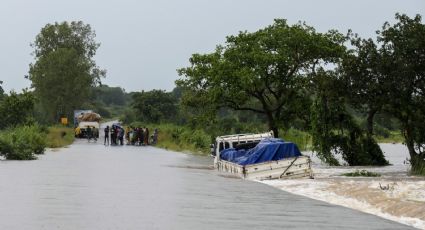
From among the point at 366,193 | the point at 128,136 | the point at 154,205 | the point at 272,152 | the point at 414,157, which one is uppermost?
the point at 128,136

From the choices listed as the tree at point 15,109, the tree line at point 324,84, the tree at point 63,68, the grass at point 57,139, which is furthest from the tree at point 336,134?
the tree at point 63,68

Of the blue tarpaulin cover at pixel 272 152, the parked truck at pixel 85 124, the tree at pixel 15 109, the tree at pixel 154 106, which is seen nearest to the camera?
the blue tarpaulin cover at pixel 272 152

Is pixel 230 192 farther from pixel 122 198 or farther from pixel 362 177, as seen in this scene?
pixel 362 177

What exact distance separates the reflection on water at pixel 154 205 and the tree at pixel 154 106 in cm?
7155

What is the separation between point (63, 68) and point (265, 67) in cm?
5044

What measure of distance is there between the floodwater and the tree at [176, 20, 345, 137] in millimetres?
18329

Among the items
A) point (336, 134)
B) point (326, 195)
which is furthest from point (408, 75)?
point (326, 195)

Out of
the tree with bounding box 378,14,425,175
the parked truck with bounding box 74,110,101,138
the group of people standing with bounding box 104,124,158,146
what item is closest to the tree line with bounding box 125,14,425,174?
the tree with bounding box 378,14,425,175

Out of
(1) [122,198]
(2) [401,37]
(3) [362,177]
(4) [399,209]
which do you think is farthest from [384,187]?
(2) [401,37]

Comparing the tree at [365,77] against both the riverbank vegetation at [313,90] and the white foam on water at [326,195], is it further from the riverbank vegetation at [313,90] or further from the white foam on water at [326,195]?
the white foam on water at [326,195]

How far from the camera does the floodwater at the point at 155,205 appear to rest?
14.6m

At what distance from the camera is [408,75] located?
31.6m

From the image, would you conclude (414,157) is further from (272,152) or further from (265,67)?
(265,67)

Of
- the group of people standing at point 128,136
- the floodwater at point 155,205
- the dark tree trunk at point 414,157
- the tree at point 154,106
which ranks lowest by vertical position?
the floodwater at point 155,205
